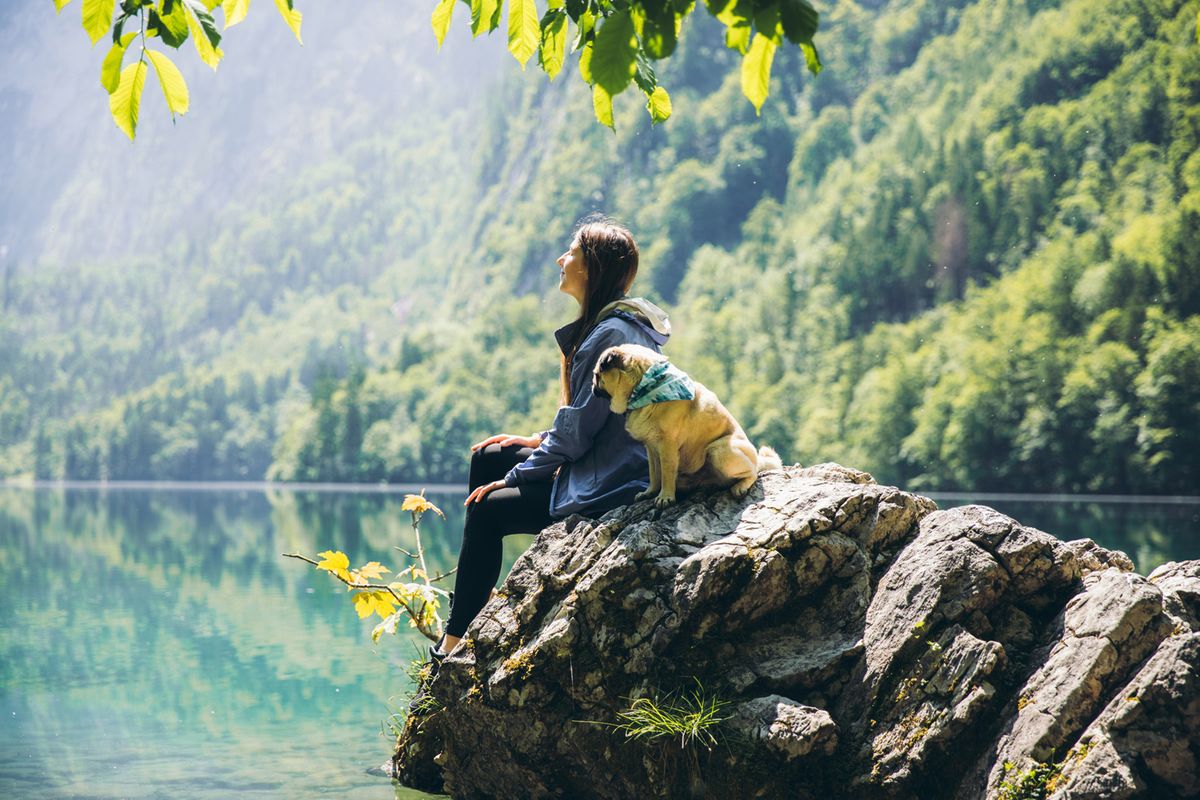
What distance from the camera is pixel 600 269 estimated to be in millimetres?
6785

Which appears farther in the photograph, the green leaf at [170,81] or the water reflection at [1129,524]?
the water reflection at [1129,524]

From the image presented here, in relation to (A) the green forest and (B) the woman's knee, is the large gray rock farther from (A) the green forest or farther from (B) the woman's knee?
(A) the green forest

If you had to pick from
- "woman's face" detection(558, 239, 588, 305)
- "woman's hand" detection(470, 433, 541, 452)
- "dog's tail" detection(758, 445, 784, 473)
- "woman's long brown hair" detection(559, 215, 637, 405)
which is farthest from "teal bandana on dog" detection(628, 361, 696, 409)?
"woman's hand" detection(470, 433, 541, 452)

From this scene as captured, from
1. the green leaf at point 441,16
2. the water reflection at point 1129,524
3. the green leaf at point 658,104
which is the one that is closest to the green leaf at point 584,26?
the green leaf at point 658,104

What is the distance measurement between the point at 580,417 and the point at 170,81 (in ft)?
11.2

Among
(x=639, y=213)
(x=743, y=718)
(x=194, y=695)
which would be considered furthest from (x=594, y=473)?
Answer: (x=639, y=213)

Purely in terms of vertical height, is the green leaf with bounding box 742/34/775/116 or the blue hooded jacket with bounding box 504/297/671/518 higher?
the green leaf with bounding box 742/34/775/116

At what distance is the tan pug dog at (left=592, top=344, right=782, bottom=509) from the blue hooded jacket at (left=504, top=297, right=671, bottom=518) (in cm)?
19

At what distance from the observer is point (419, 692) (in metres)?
7.18

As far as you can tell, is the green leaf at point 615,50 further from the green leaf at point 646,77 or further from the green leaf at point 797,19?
the green leaf at point 646,77

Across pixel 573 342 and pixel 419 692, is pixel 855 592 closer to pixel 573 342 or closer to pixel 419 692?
pixel 573 342

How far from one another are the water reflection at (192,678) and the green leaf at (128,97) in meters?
4.84

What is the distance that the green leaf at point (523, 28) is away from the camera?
3.94 m

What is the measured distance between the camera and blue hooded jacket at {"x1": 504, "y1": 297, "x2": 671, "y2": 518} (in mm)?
6445
